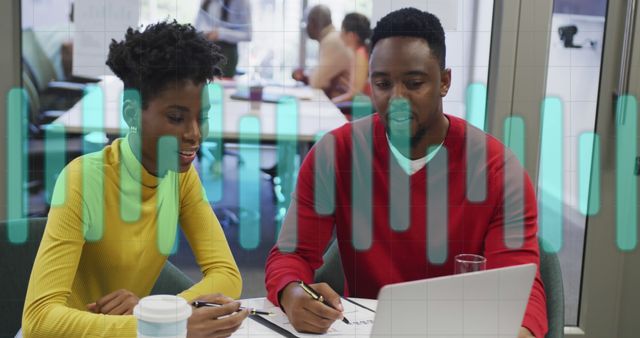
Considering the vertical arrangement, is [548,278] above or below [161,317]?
below

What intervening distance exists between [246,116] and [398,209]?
0.85 meters

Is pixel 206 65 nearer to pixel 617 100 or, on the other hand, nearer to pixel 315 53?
pixel 315 53
